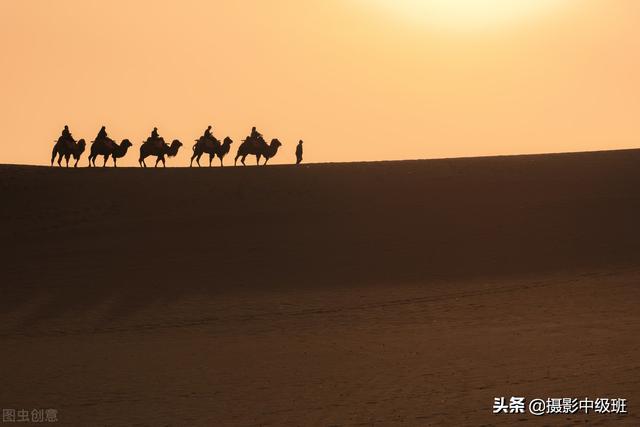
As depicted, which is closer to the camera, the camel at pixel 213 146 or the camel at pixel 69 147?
the camel at pixel 69 147

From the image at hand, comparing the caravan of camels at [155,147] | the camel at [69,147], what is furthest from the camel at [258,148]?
the camel at [69,147]

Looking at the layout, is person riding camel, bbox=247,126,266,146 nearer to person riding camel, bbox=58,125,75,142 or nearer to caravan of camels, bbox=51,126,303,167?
caravan of camels, bbox=51,126,303,167

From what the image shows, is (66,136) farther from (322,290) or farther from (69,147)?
(322,290)

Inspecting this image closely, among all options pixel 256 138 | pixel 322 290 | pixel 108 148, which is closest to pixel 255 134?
pixel 256 138

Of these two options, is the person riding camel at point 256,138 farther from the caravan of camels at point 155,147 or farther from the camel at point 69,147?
the camel at point 69,147

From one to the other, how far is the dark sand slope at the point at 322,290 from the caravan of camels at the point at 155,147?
88.5 inches

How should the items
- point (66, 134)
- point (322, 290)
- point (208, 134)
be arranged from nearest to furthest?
point (322, 290) < point (66, 134) < point (208, 134)

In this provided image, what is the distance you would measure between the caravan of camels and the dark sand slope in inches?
88.5

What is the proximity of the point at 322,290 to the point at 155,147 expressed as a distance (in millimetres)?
19063

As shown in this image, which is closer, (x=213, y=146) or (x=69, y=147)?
(x=69, y=147)

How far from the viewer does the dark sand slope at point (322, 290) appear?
1437 centimetres

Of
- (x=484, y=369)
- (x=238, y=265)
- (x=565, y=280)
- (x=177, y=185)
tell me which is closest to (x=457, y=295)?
(x=565, y=280)

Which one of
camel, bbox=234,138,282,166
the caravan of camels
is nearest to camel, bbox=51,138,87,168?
the caravan of camels

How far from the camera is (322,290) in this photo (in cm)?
2403
